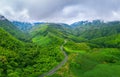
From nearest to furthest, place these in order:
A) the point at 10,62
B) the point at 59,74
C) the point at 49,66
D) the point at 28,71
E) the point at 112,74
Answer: the point at 59,74
the point at 112,74
the point at 28,71
the point at 49,66
the point at 10,62

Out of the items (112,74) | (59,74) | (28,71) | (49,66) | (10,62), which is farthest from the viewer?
(10,62)

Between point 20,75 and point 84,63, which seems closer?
point 20,75

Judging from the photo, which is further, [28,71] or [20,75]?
[28,71]

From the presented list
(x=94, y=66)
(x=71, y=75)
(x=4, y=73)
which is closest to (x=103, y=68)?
(x=94, y=66)

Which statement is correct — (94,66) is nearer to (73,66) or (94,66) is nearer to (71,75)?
(73,66)

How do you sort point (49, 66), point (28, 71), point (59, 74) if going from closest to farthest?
point (59, 74) < point (28, 71) < point (49, 66)

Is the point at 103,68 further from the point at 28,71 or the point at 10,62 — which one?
the point at 10,62

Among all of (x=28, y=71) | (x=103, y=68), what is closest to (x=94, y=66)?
(x=103, y=68)
